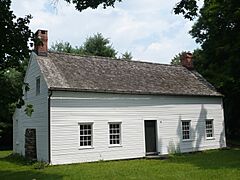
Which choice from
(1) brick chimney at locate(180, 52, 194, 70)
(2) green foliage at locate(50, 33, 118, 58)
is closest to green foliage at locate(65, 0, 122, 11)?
(1) brick chimney at locate(180, 52, 194, 70)

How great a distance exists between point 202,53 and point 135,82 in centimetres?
1347

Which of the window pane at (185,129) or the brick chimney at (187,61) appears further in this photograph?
the brick chimney at (187,61)

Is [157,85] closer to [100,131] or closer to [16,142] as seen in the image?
[100,131]

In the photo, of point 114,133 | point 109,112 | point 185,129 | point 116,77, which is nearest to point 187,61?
point 185,129

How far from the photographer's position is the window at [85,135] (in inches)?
840

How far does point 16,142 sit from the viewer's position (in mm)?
27641

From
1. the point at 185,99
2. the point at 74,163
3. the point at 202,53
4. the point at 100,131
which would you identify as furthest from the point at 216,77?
the point at 74,163

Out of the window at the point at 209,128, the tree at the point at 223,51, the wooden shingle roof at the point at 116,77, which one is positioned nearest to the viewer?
the wooden shingle roof at the point at 116,77

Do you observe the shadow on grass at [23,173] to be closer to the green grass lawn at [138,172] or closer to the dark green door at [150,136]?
the green grass lawn at [138,172]

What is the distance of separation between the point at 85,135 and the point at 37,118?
3.59m

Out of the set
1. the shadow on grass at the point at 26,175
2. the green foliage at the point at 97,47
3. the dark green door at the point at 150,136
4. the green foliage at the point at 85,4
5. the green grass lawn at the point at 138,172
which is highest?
the green foliage at the point at 97,47

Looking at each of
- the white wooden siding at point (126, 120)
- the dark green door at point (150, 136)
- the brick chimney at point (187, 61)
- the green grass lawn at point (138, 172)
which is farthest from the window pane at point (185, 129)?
the brick chimney at point (187, 61)

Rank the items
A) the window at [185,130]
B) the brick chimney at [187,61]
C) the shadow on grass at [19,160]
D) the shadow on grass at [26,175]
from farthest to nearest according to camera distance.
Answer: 1. the brick chimney at [187,61]
2. the window at [185,130]
3. the shadow on grass at [19,160]
4. the shadow on grass at [26,175]

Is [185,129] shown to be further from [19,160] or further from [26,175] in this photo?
[26,175]
